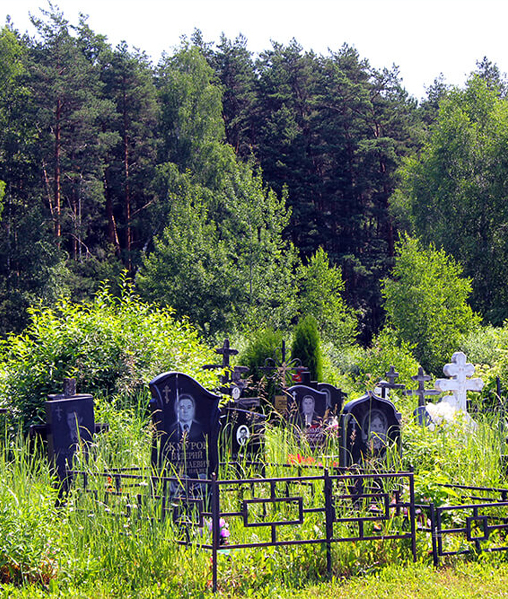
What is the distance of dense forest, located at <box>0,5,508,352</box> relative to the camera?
95.7ft

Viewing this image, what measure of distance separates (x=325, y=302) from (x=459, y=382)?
2131 cm

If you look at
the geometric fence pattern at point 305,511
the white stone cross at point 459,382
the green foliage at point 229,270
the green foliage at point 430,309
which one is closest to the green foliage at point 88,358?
the geometric fence pattern at point 305,511

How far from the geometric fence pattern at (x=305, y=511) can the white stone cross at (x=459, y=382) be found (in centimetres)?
459

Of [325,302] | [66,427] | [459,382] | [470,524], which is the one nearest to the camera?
[470,524]

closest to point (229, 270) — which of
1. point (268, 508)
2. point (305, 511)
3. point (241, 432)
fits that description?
point (241, 432)

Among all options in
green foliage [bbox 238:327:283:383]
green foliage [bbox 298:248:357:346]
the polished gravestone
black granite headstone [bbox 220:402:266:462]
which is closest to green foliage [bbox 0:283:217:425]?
black granite headstone [bbox 220:402:266:462]

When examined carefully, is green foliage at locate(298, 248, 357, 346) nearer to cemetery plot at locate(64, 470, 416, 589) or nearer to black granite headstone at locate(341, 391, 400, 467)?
black granite headstone at locate(341, 391, 400, 467)

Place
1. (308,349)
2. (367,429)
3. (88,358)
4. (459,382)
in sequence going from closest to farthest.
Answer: (367,429) → (88,358) → (459,382) → (308,349)

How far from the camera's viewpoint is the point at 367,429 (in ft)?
22.9

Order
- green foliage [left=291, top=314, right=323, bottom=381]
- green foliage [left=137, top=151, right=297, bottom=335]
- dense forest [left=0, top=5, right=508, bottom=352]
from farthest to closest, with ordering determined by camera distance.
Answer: dense forest [left=0, top=5, right=508, bottom=352] < green foliage [left=137, top=151, right=297, bottom=335] < green foliage [left=291, top=314, right=323, bottom=381]

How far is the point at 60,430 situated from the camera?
21.2ft

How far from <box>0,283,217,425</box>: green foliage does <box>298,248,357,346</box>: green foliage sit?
21674 mm

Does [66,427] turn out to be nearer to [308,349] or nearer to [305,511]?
[305,511]

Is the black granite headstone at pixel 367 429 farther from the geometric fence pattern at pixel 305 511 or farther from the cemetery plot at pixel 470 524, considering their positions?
the cemetery plot at pixel 470 524
